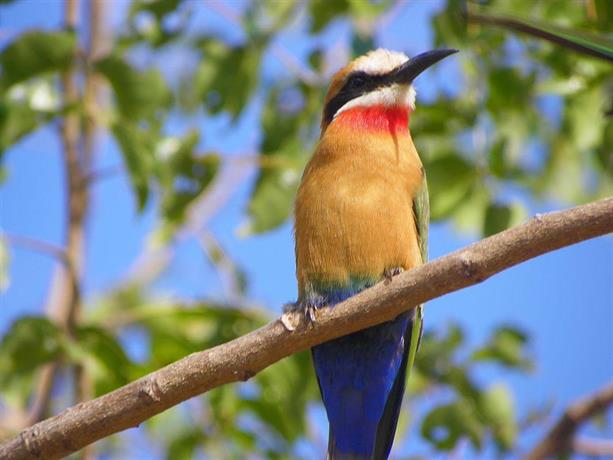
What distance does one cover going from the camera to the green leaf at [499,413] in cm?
364

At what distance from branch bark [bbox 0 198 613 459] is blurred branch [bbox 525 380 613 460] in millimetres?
1705

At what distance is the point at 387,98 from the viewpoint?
3.31m

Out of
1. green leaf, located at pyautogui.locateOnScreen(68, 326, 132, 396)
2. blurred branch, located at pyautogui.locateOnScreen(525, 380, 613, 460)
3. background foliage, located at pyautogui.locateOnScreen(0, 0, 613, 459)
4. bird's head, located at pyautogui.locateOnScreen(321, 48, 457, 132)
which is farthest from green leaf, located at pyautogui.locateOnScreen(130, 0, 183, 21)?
blurred branch, located at pyautogui.locateOnScreen(525, 380, 613, 460)

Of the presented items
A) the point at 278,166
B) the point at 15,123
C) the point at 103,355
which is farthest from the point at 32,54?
the point at 103,355

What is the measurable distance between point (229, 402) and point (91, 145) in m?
1.64

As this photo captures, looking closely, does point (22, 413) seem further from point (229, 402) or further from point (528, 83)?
point (528, 83)

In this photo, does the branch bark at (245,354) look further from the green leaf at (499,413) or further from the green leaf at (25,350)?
the green leaf at (499,413)

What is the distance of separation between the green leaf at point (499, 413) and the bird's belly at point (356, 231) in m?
0.91

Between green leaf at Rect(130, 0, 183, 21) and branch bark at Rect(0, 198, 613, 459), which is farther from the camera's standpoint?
green leaf at Rect(130, 0, 183, 21)

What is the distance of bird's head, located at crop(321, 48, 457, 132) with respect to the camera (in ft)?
10.8

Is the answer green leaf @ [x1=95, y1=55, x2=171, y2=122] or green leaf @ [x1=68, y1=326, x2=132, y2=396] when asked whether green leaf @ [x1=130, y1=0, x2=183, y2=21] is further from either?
green leaf @ [x1=68, y1=326, x2=132, y2=396]

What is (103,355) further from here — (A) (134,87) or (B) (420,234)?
(B) (420,234)

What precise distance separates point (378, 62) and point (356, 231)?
2.36ft

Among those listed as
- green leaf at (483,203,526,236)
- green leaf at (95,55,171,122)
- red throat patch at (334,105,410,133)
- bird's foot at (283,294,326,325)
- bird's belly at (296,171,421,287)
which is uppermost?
green leaf at (95,55,171,122)
